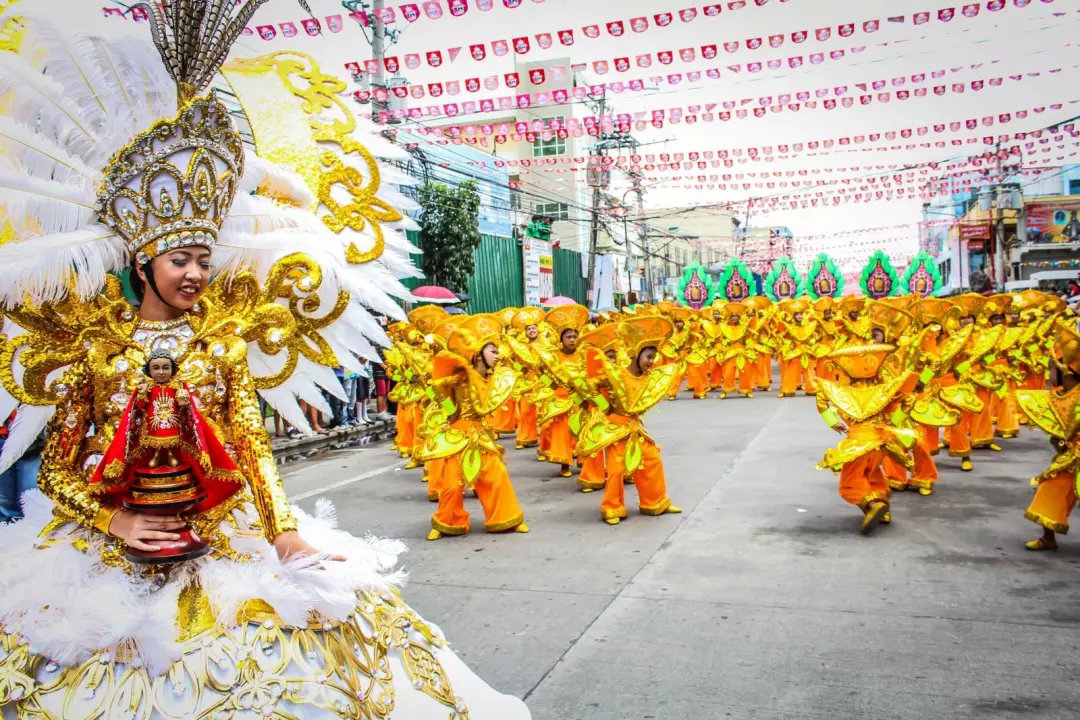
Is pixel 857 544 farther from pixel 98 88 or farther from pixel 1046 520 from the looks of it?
pixel 98 88

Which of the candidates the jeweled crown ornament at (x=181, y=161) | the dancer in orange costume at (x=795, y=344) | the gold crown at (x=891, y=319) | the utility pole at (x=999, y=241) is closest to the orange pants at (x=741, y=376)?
the dancer in orange costume at (x=795, y=344)

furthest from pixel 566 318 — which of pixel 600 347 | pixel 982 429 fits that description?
pixel 982 429

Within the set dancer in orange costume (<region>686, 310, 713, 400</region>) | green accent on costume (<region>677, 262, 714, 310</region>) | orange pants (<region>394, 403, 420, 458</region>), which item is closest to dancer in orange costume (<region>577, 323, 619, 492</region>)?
orange pants (<region>394, 403, 420, 458</region>)

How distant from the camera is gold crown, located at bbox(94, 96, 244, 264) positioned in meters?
2.47

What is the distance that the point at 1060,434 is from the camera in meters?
6.05

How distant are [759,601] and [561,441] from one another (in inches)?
200

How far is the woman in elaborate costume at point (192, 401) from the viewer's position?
2.16 metres

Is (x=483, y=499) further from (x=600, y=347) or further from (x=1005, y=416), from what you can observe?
(x=1005, y=416)

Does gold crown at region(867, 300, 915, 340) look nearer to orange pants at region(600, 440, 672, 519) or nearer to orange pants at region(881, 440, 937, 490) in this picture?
orange pants at region(881, 440, 937, 490)

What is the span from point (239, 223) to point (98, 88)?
519 millimetres

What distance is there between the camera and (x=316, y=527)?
8.63 ft

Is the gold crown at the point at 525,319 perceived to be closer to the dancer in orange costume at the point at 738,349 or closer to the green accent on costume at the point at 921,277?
the dancer in orange costume at the point at 738,349

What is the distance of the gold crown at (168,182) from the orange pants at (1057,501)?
5.78m

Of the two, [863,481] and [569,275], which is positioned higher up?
[569,275]
